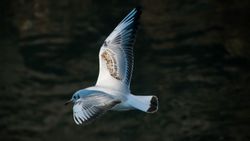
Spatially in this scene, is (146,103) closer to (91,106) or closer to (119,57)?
(91,106)

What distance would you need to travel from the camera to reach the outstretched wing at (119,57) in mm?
5355

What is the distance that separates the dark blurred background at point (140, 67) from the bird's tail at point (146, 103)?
5.38ft

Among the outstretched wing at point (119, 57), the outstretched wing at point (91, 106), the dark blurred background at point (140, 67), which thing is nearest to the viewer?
the outstretched wing at point (91, 106)

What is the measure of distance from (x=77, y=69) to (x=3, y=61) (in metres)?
1.27

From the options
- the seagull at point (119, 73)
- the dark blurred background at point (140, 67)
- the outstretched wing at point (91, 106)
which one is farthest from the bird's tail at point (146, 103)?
the dark blurred background at point (140, 67)

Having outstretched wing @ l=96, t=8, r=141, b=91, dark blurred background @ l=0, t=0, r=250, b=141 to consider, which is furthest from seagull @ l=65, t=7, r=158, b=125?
dark blurred background @ l=0, t=0, r=250, b=141

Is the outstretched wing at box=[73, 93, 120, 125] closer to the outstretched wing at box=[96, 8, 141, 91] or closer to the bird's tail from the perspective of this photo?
the bird's tail

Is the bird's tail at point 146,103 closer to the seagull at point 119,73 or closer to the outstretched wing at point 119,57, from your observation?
the seagull at point 119,73

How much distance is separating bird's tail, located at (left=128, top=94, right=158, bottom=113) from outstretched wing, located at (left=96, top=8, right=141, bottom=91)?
0.31 metres

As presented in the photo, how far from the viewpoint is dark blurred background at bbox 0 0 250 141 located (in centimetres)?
678

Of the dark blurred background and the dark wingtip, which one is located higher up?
the dark blurred background

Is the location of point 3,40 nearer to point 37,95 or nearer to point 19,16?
point 19,16

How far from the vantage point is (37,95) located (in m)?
7.65

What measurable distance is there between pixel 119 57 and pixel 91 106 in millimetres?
989
